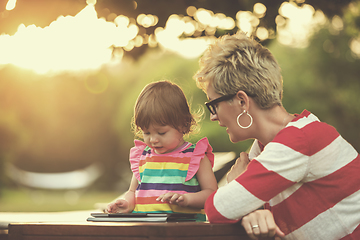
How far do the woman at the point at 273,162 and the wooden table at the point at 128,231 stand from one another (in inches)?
2.8

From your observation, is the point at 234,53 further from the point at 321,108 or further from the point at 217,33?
the point at 321,108

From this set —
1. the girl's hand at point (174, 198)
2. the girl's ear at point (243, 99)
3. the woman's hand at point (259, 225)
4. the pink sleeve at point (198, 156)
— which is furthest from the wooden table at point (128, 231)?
the pink sleeve at point (198, 156)

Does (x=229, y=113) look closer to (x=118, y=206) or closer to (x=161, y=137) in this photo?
(x=161, y=137)

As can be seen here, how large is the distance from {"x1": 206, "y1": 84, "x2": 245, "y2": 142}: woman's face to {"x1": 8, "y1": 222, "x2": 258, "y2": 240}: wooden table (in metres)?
0.57

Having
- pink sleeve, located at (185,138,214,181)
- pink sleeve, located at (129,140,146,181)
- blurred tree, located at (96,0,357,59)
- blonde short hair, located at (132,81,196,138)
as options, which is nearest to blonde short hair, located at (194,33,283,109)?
blonde short hair, located at (132,81,196,138)

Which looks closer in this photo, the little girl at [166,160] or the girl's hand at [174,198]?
the girl's hand at [174,198]

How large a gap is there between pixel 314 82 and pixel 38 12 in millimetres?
16438

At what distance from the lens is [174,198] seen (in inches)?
76.9

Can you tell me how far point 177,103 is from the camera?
232cm

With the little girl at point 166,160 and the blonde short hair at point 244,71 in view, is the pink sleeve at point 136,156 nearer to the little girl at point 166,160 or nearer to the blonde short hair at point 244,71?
the little girl at point 166,160

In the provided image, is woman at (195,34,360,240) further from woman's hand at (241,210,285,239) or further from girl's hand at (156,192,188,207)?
girl's hand at (156,192,188,207)

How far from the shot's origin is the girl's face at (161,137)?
224cm

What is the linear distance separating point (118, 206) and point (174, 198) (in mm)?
454

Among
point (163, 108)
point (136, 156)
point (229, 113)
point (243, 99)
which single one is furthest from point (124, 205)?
point (243, 99)
